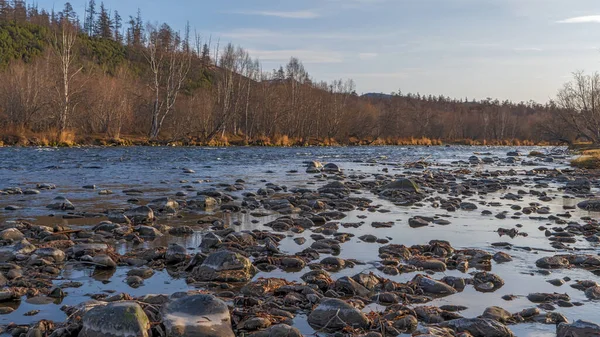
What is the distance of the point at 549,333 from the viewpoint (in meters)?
4.19

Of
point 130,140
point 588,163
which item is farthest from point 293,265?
point 130,140

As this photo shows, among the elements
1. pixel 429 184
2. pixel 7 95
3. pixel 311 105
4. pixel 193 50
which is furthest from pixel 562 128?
pixel 7 95

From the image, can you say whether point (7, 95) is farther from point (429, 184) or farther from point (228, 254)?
point (228, 254)

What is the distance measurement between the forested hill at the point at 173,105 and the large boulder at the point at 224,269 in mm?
31864

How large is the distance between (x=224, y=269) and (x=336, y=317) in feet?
5.81

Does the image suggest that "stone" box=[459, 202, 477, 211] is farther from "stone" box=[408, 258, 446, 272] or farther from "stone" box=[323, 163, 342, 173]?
"stone" box=[323, 163, 342, 173]

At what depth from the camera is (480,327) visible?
13.4ft

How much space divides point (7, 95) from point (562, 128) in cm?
6710

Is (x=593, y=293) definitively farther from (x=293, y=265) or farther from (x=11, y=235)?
(x=11, y=235)

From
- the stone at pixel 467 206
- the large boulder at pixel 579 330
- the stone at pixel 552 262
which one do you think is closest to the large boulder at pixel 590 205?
the stone at pixel 467 206

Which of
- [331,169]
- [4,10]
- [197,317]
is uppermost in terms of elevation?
[4,10]

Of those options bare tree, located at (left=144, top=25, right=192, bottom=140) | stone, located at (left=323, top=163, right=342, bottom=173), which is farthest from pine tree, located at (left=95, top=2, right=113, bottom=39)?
stone, located at (left=323, top=163, right=342, bottom=173)

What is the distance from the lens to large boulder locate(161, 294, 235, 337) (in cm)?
378

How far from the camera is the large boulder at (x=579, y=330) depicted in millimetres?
3922
